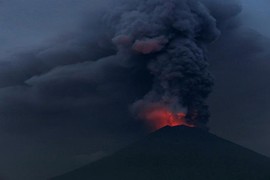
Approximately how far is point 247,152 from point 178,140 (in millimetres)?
7930

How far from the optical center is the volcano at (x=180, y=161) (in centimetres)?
5231

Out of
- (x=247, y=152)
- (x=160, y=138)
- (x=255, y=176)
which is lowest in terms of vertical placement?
(x=255, y=176)

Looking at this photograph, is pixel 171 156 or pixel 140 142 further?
pixel 140 142

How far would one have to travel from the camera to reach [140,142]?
208 feet

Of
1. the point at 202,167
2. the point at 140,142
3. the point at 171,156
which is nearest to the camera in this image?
the point at 202,167

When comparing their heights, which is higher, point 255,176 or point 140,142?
point 140,142

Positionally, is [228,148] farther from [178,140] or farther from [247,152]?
[178,140]

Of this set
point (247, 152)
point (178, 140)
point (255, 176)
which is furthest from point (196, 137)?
point (255, 176)

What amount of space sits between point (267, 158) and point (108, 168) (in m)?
17.6

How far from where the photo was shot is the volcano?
2060 inches

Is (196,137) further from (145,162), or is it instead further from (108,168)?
(108,168)

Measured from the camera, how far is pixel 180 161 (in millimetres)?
56156

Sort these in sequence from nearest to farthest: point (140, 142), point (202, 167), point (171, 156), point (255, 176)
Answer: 1. point (255, 176)
2. point (202, 167)
3. point (171, 156)
4. point (140, 142)

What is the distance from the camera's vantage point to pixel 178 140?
5934 centimetres
